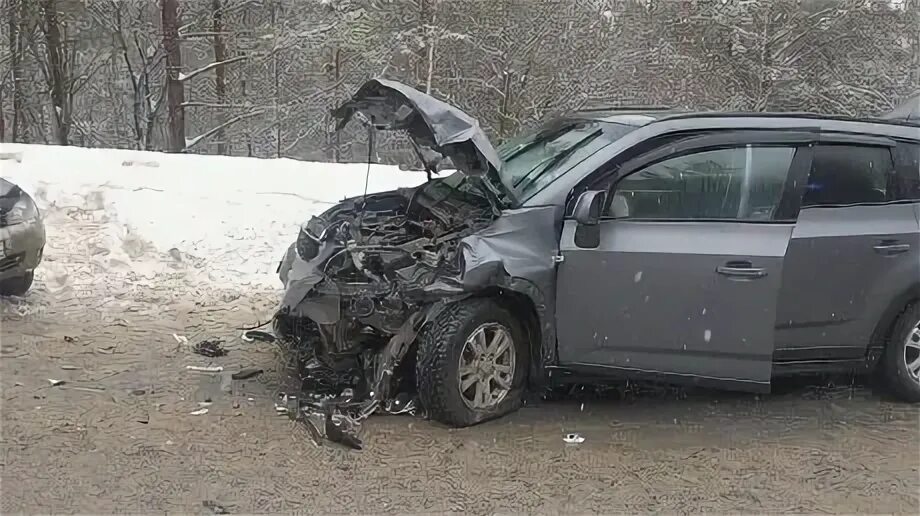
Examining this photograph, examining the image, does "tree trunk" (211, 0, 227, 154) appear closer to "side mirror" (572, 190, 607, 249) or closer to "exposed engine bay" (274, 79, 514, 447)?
"exposed engine bay" (274, 79, 514, 447)

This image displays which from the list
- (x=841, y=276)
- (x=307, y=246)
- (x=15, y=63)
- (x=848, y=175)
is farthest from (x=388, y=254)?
(x=15, y=63)

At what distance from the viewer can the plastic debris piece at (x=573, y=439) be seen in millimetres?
4508

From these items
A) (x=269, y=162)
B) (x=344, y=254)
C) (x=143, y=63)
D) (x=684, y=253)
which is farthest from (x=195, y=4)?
(x=684, y=253)

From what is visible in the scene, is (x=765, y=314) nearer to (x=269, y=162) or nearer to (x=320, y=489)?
(x=320, y=489)

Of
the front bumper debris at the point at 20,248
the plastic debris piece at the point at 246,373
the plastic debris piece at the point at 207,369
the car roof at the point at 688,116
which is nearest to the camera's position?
the car roof at the point at 688,116

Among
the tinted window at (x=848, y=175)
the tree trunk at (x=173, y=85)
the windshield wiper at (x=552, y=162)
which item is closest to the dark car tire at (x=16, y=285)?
the windshield wiper at (x=552, y=162)

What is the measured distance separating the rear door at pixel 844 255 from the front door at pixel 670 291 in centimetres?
Result: 24

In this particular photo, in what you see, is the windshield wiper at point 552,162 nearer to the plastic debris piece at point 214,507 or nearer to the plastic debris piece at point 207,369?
the plastic debris piece at point 207,369

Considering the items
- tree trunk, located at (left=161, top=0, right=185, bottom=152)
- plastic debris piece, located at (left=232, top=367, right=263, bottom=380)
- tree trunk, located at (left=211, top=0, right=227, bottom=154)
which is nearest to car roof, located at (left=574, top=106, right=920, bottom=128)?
plastic debris piece, located at (left=232, top=367, right=263, bottom=380)

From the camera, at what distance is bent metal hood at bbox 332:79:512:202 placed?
4719mm

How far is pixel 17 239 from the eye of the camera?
6.42 metres

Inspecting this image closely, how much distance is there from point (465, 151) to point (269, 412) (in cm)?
183

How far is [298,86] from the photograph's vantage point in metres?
15.4

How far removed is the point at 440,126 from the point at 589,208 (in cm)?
95
